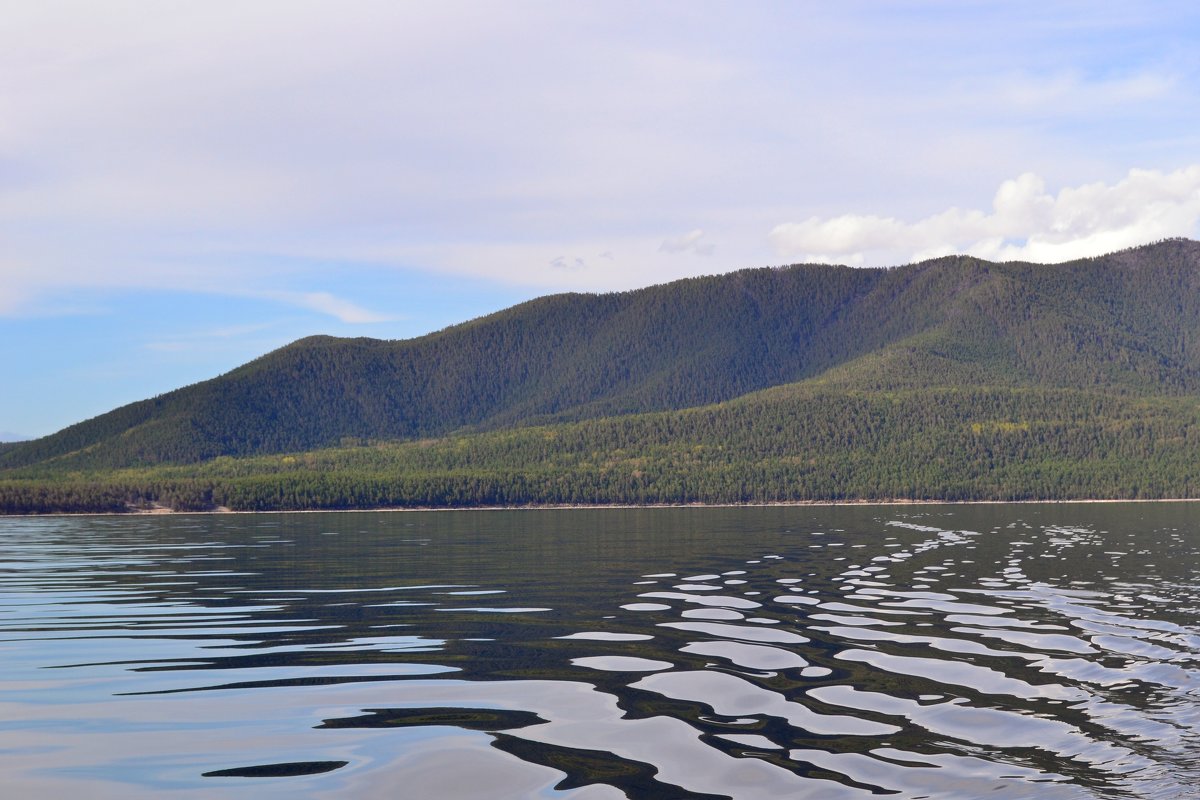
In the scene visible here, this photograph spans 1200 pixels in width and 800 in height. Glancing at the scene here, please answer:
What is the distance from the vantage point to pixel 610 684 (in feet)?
100

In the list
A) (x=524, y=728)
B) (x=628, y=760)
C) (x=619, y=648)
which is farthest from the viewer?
(x=619, y=648)

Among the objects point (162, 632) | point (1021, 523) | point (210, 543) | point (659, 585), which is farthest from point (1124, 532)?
point (162, 632)

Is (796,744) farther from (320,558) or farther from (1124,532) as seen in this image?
(1124,532)

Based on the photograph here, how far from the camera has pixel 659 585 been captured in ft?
189

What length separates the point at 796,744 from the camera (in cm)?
2369

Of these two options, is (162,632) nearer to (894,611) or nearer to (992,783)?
(894,611)

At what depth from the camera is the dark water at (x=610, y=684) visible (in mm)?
21922

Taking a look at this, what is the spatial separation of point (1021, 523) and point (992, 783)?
11765 centimetres

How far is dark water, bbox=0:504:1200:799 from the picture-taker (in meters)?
21.9

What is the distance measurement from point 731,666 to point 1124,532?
85485 millimetres

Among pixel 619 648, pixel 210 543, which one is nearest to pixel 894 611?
pixel 619 648

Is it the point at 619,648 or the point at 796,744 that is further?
the point at 619,648

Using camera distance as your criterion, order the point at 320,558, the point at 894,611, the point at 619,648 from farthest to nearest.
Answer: the point at 320,558
the point at 894,611
the point at 619,648

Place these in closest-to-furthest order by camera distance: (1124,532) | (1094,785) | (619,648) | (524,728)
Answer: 1. (1094,785)
2. (524,728)
3. (619,648)
4. (1124,532)
